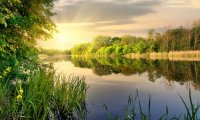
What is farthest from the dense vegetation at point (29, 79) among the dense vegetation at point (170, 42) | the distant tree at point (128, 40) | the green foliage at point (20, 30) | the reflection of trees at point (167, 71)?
the distant tree at point (128, 40)

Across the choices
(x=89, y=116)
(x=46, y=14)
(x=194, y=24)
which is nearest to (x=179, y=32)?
(x=194, y=24)

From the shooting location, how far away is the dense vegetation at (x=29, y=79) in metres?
7.27

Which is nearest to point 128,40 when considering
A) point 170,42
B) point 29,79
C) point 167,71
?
point 170,42

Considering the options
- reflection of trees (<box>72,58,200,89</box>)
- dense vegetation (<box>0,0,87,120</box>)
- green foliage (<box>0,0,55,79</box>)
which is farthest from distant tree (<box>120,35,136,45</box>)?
dense vegetation (<box>0,0,87,120</box>)

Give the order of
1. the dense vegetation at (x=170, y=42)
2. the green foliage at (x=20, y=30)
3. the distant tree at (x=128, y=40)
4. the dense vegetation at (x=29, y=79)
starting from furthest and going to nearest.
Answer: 1. the distant tree at (x=128, y=40)
2. the dense vegetation at (x=170, y=42)
3. the green foliage at (x=20, y=30)
4. the dense vegetation at (x=29, y=79)

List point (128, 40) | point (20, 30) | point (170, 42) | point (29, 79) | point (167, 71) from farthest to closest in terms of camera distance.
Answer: point (128, 40)
point (170, 42)
point (167, 71)
point (20, 30)
point (29, 79)

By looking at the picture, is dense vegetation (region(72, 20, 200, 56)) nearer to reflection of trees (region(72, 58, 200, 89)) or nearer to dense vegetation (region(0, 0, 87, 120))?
reflection of trees (region(72, 58, 200, 89))

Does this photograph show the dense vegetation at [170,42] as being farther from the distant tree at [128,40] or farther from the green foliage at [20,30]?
the green foliage at [20,30]

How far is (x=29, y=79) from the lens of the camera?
29.2 feet

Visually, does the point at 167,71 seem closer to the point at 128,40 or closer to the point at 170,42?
the point at 170,42

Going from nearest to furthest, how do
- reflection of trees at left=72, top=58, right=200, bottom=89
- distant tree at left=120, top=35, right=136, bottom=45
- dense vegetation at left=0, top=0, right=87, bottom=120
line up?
dense vegetation at left=0, top=0, right=87, bottom=120, reflection of trees at left=72, top=58, right=200, bottom=89, distant tree at left=120, top=35, right=136, bottom=45

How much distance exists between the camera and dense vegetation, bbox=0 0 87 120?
23.9ft

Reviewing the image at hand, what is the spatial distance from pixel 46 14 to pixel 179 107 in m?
8.10

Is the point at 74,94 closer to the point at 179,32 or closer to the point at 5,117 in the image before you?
the point at 5,117
